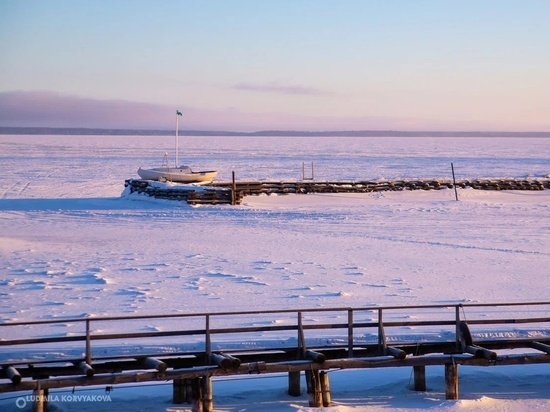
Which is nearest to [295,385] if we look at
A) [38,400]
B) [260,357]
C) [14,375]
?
[260,357]

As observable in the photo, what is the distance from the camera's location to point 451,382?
12688mm

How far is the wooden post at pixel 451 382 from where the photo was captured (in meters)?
12.6

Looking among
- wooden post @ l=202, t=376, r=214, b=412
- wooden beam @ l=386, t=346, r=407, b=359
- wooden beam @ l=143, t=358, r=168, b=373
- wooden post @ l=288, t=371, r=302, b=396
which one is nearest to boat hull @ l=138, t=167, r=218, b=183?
wooden post @ l=288, t=371, r=302, b=396

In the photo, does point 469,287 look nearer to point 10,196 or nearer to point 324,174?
point 10,196

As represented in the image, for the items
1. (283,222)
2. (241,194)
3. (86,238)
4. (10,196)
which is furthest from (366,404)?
(10,196)

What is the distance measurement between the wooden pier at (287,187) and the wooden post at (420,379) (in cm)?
2438

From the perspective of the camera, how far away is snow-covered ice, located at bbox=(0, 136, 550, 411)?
45.0ft

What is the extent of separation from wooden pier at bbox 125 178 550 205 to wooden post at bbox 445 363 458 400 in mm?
24970

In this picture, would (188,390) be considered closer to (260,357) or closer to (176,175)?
(260,357)

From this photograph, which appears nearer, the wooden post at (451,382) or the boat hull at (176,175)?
the wooden post at (451,382)

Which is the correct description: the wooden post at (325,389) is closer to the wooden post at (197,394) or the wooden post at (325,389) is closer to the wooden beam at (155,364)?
the wooden post at (197,394)

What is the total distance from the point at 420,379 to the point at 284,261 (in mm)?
9908

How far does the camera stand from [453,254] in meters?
24.3

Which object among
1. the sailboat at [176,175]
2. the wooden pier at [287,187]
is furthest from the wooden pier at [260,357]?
the sailboat at [176,175]
